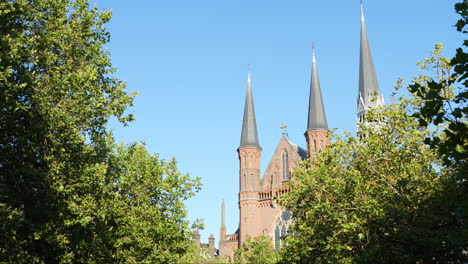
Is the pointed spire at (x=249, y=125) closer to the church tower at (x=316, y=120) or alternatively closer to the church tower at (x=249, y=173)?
the church tower at (x=249, y=173)

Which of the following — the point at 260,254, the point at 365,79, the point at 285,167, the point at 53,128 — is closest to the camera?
the point at 53,128

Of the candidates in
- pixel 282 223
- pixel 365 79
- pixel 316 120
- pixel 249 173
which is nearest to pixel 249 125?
pixel 249 173

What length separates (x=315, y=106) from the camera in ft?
197

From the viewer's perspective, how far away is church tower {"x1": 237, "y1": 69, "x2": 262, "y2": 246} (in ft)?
195

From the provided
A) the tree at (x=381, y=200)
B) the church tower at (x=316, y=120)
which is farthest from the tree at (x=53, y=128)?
the church tower at (x=316, y=120)

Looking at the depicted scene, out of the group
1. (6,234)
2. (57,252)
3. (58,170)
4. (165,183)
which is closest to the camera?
(6,234)

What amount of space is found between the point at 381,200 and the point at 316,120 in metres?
40.3

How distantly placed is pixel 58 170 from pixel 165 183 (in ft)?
35.1

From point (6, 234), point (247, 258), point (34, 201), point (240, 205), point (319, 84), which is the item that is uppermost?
point (319, 84)

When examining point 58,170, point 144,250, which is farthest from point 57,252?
point 144,250

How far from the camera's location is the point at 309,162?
24.9 m

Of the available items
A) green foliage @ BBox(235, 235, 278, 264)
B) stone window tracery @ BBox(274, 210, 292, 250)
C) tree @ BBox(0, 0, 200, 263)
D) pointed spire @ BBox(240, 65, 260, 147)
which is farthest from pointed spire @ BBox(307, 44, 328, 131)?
tree @ BBox(0, 0, 200, 263)

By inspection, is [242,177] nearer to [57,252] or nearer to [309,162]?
[309,162]

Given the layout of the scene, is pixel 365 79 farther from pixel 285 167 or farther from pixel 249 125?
pixel 249 125
